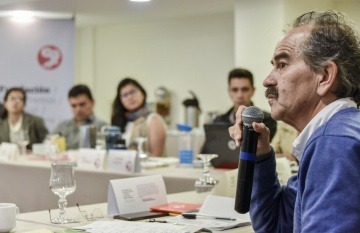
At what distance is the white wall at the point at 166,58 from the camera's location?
29.7 ft

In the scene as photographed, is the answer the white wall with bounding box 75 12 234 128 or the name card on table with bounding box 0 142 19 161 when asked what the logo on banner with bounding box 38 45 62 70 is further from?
the name card on table with bounding box 0 142 19 161

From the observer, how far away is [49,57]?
8.23 m

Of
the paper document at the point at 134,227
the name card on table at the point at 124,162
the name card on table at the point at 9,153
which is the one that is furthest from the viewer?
the name card on table at the point at 9,153

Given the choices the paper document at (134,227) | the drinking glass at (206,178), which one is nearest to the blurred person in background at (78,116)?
the drinking glass at (206,178)

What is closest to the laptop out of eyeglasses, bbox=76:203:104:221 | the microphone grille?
eyeglasses, bbox=76:203:104:221

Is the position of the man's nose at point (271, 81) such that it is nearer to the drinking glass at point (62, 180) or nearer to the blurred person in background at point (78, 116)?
the drinking glass at point (62, 180)

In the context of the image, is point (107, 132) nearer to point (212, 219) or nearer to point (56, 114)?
point (212, 219)

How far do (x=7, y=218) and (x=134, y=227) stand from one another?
1.33 feet

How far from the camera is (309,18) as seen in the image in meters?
1.75

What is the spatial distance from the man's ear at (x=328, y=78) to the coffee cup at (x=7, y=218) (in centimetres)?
109

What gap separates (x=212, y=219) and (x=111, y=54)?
8166 millimetres

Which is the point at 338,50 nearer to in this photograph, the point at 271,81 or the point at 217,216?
the point at 271,81

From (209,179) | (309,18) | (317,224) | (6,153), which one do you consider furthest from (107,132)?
(317,224)

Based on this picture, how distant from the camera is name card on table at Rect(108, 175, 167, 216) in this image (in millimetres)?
2505
